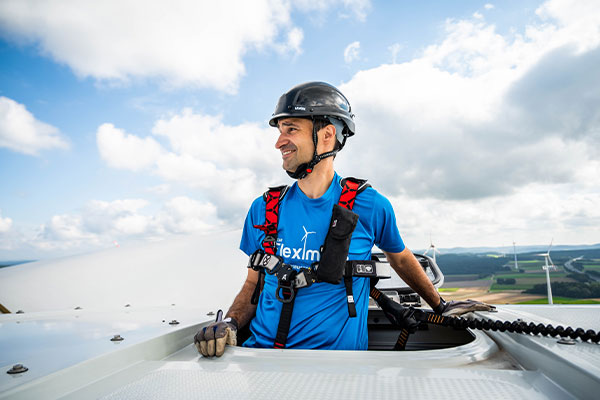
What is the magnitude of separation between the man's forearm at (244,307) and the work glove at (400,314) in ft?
3.04

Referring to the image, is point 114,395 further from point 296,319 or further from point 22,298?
point 22,298

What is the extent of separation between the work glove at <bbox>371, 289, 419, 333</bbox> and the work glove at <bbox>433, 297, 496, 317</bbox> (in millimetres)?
265

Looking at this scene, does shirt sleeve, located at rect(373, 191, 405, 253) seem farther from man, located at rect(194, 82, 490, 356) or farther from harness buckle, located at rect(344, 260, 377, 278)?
harness buckle, located at rect(344, 260, 377, 278)

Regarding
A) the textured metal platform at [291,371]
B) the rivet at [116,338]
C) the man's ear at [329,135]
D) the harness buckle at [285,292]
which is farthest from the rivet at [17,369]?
the man's ear at [329,135]

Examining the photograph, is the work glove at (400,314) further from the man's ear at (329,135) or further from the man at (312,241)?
the man's ear at (329,135)

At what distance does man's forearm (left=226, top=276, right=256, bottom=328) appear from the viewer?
2502 mm

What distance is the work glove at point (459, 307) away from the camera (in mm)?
2346

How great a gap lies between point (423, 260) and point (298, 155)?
2252 mm

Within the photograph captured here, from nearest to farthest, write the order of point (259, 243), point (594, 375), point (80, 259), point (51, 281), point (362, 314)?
point (594, 375)
point (362, 314)
point (259, 243)
point (51, 281)
point (80, 259)

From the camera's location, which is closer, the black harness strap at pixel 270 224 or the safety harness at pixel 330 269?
the safety harness at pixel 330 269

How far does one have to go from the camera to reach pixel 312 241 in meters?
2.31

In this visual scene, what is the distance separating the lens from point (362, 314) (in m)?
2.36

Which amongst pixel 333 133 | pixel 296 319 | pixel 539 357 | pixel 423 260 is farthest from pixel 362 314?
pixel 423 260

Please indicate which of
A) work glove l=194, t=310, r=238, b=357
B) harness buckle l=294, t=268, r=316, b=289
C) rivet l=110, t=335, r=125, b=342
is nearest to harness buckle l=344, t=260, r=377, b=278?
harness buckle l=294, t=268, r=316, b=289
